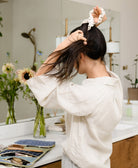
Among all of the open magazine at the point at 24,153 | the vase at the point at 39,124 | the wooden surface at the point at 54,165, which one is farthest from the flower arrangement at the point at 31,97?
the wooden surface at the point at 54,165

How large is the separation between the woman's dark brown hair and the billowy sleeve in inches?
1.7

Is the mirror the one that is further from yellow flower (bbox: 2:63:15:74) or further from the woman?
the woman

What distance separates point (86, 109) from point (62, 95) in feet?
0.40

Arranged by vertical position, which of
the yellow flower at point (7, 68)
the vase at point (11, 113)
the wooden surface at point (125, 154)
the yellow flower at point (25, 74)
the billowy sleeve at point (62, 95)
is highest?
the yellow flower at point (7, 68)

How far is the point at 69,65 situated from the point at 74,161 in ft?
1.45

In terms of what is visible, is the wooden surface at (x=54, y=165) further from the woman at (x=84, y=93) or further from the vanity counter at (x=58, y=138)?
the woman at (x=84, y=93)

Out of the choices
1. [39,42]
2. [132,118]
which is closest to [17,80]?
[39,42]

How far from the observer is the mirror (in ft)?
6.43

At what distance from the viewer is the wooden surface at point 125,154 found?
6.52 feet

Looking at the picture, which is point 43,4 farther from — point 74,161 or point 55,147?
point 74,161

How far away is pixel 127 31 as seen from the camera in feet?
11.1

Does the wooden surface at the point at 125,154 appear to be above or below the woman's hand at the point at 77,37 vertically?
below

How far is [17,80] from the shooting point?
6.56 feet

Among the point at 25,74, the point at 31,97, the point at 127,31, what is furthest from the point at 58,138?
the point at 127,31
